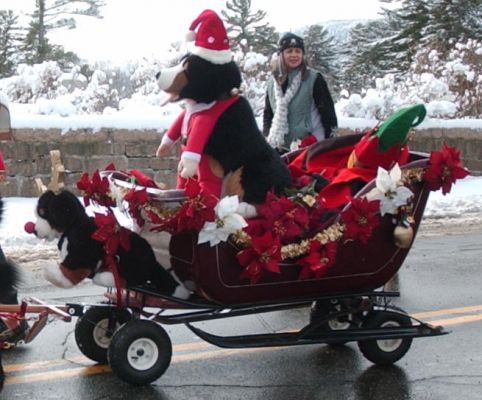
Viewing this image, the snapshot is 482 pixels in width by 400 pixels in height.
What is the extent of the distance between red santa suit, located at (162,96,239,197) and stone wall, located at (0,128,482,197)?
6.09 meters

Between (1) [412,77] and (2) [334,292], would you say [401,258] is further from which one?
(1) [412,77]

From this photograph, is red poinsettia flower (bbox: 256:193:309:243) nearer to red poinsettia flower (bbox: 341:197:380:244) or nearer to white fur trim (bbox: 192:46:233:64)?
red poinsettia flower (bbox: 341:197:380:244)

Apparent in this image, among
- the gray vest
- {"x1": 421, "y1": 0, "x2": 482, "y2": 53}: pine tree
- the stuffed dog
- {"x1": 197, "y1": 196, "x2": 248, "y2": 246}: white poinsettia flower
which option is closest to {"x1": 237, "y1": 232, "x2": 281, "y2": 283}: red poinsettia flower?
{"x1": 197, "y1": 196, "x2": 248, "y2": 246}: white poinsettia flower

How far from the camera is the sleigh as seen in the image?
412 centimetres

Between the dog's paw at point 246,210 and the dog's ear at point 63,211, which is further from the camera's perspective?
the dog's paw at point 246,210

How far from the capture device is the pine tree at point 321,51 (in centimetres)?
2794

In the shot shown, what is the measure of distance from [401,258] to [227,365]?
110 centimetres

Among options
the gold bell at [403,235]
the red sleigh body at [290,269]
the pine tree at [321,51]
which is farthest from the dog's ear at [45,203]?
the pine tree at [321,51]

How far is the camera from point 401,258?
4.53 meters

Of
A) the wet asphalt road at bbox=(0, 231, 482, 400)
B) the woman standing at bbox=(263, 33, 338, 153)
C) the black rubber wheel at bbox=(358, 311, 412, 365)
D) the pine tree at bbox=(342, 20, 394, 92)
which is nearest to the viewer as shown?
the wet asphalt road at bbox=(0, 231, 482, 400)

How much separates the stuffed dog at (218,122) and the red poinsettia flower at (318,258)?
359 millimetres

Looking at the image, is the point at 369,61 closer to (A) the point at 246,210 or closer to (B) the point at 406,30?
(B) the point at 406,30

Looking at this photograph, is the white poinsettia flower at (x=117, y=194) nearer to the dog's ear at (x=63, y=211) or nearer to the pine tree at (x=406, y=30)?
the dog's ear at (x=63, y=211)

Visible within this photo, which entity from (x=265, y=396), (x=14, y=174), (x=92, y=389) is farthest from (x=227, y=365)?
(x=14, y=174)
